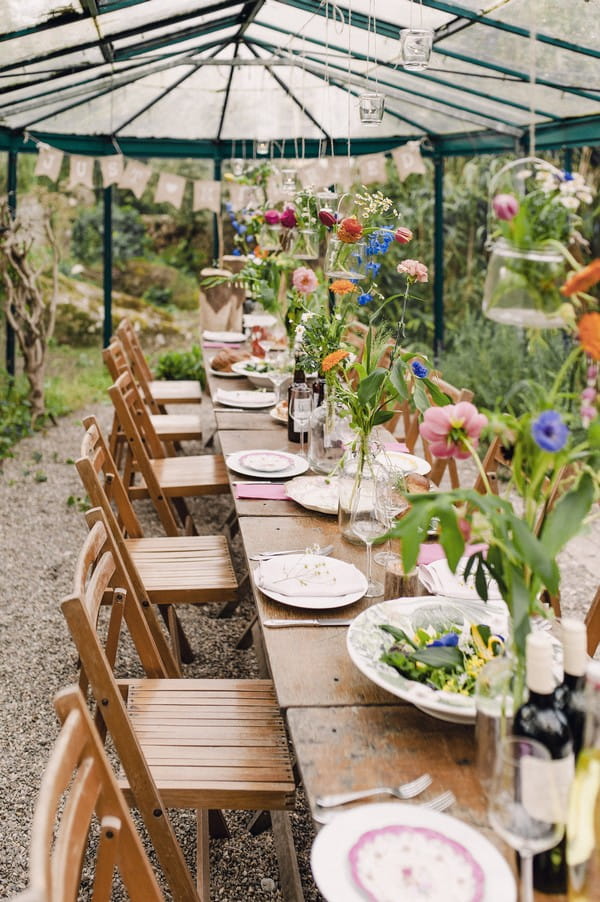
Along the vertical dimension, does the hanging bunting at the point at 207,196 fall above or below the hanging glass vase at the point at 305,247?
above

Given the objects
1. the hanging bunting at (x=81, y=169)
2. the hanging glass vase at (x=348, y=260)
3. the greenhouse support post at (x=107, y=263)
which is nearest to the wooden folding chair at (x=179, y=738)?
the hanging glass vase at (x=348, y=260)

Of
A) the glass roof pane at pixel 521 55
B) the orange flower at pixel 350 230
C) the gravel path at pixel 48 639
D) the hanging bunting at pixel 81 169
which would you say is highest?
the glass roof pane at pixel 521 55

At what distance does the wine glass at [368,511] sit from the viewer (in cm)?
217

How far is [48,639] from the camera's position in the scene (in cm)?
360

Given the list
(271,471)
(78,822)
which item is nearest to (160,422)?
(271,471)

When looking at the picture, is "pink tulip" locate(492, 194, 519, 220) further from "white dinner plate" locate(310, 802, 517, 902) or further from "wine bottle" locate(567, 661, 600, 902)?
"white dinner plate" locate(310, 802, 517, 902)

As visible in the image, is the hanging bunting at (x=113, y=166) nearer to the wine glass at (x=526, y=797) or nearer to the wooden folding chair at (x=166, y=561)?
the wooden folding chair at (x=166, y=561)

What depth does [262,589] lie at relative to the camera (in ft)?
6.53

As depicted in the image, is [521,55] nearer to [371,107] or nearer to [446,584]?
[371,107]

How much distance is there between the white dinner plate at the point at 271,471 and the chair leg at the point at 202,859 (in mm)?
1055

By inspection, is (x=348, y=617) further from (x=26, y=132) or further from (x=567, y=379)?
(x=26, y=132)

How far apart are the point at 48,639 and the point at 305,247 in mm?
2534

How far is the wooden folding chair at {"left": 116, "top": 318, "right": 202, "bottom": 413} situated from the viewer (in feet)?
17.1

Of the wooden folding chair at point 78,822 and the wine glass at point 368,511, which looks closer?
the wooden folding chair at point 78,822
